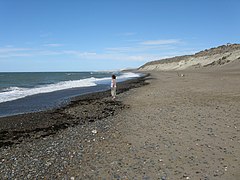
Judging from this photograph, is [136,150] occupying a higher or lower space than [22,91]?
higher

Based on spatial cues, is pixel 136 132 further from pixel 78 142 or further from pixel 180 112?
pixel 180 112

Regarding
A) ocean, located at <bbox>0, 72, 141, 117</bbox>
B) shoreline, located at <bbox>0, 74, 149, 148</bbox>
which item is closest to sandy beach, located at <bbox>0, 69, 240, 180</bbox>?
Result: shoreline, located at <bbox>0, 74, 149, 148</bbox>

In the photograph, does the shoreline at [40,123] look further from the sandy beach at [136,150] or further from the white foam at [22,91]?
the white foam at [22,91]

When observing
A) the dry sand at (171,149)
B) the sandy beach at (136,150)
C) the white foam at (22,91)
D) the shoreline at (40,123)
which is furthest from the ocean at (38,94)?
the dry sand at (171,149)

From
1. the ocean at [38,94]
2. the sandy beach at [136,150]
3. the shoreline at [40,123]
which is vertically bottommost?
the ocean at [38,94]

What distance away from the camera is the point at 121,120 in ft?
36.6

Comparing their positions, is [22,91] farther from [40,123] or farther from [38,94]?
[40,123]

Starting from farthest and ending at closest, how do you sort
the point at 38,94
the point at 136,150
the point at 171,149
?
1. the point at 38,94
2. the point at 136,150
3. the point at 171,149

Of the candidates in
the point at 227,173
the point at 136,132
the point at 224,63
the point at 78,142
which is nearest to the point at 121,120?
the point at 136,132

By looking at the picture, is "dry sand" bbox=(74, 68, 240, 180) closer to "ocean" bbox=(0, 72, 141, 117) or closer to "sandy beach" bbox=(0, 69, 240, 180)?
"sandy beach" bbox=(0, 69, 240, 180)

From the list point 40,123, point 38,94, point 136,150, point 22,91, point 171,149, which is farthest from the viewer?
point 22,91

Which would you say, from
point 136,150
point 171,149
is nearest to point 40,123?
point 136,150

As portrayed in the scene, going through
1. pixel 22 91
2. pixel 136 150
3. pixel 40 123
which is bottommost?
pixel 22 91

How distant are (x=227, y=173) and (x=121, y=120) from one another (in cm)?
617
